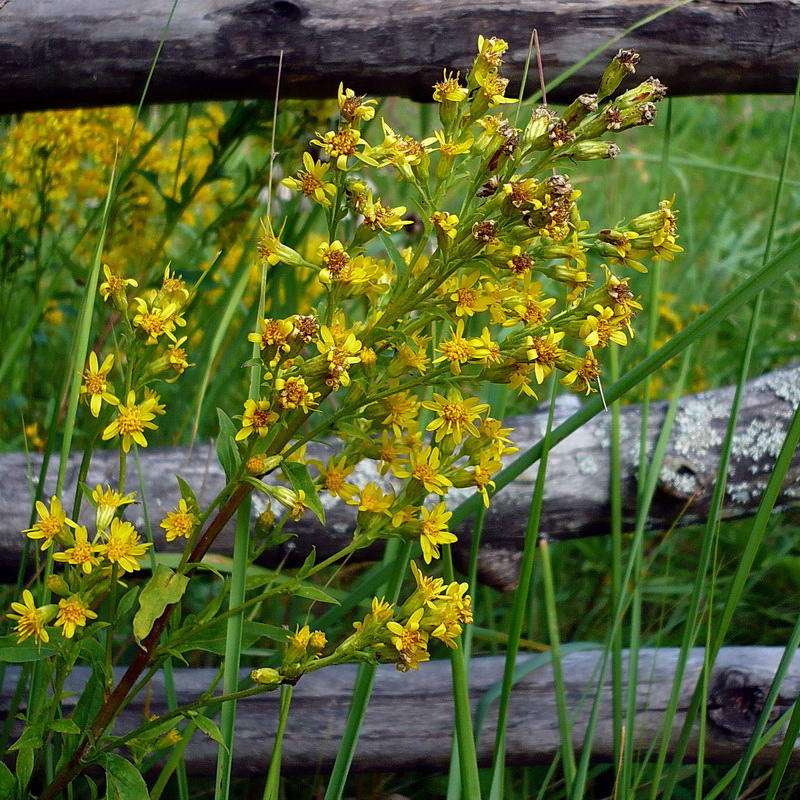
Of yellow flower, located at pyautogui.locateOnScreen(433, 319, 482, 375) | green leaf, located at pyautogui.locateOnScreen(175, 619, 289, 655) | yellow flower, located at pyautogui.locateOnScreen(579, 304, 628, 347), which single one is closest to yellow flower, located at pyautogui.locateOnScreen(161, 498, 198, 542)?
green leaf, located at pyautogui.locateOnScreen(175, 619, 289, 655)

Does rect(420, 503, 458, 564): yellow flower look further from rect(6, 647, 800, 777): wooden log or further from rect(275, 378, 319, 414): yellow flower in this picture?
rect(6, 647, 800, 777): wooden log

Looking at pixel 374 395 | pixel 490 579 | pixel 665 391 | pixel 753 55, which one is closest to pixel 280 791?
pixel 490 579

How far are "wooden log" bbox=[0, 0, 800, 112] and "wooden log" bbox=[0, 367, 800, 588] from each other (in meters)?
0.67

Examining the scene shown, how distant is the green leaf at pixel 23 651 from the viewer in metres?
1.01

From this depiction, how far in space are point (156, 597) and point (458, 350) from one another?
0.40m

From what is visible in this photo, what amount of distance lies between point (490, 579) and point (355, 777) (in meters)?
0.43

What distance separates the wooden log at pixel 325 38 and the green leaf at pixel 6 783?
115cm

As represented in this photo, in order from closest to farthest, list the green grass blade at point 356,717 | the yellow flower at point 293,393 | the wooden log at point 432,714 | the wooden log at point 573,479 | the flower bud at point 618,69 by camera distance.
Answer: the yellow flower at point 293,393 → the flower bud at point 618,69 → the green grass blade at point 356,717 → the wooden log at point 432,714 → the wooden log at point 573,479

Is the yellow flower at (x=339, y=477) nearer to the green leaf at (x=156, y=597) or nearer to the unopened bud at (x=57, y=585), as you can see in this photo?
the green leaf at (x=156, y=597)

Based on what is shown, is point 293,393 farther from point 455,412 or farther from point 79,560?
point 79,560

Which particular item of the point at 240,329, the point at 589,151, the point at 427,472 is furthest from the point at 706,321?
the point at 240,329

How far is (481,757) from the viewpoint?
1541mm

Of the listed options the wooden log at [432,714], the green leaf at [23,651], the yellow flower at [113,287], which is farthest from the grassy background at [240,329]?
the green leaf at [23,651]

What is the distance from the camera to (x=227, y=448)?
957 millimetres
